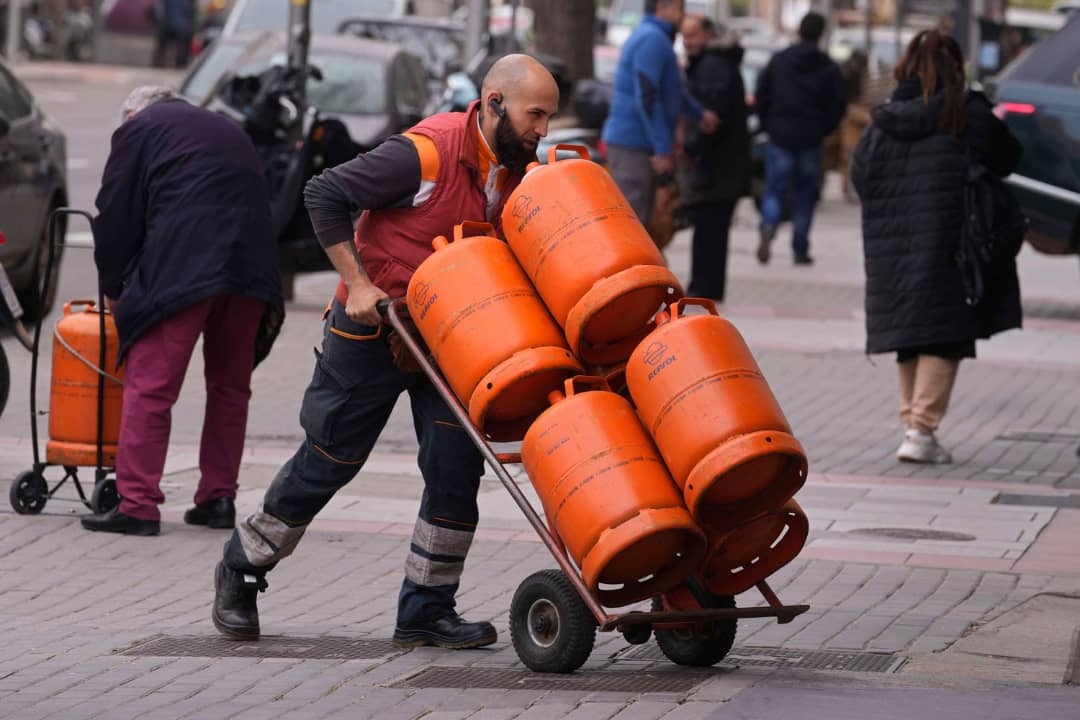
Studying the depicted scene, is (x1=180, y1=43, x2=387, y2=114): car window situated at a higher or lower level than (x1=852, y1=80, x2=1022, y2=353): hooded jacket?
lower

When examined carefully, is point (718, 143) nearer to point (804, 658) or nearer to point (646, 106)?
point (646, 106)

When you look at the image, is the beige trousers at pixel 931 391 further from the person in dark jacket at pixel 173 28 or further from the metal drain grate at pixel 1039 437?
the person in dark jacket at pixel 173 28

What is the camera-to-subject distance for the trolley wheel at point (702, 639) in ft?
20.9

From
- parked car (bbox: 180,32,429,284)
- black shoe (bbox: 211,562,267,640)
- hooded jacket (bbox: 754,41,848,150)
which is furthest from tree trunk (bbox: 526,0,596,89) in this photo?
black shoe (bbox: 211,562,267,640)

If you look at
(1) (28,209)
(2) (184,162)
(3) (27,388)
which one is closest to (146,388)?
(2) (184,162)

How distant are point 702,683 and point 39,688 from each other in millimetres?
1729

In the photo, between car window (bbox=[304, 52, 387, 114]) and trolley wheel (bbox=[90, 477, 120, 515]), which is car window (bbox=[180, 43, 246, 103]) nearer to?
car window (bbox=[304, 52, 387, 114])

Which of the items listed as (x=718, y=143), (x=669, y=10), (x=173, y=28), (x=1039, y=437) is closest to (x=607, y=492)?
(x=1039, y=437)

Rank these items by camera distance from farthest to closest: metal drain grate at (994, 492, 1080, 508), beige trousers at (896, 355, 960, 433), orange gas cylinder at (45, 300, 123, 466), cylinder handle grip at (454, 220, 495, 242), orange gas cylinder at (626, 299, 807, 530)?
beige trousers at (896, 355, 960, 433), metal drain grate at (994, 492, 1080, 508), orange gas cylinder at (45, 300, 123, 466), cylinder handle grip at (454, 220, 495, 242), orange gas cylinder at (626, 299, 807, 530)

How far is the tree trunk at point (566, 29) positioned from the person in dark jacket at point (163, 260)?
12.8m

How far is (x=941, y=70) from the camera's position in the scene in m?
10.5

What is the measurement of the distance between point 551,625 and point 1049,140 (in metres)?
10.1

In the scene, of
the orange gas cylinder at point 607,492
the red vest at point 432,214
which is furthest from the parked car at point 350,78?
the orange gas cylinder at point 607,492

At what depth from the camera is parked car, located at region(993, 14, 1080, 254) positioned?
15.5m
